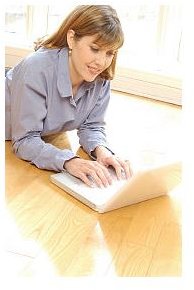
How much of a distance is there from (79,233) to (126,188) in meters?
0.17

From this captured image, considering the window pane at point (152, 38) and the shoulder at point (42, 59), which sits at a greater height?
the shoulder at point (42, 59)

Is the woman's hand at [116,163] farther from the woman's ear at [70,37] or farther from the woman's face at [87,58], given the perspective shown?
the woman's ear at [70,37]

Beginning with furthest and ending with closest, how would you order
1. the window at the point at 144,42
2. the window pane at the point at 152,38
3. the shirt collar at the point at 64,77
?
1. the window pane at the point at 152,38
2. the window at the point at 144,42
3. the shirt collar at the point at 64,77

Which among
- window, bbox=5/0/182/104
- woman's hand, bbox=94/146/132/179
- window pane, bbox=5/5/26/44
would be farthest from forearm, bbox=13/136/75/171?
window pane, bbox=5/5/26/44

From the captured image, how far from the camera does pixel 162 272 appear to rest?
97cm

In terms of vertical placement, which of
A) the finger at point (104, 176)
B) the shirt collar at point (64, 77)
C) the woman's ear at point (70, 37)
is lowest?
the finger at point (104, 176)

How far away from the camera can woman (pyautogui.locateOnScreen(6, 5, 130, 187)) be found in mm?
1350

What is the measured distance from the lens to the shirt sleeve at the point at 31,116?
4.73 ft

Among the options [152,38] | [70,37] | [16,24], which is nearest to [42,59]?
[70,37]

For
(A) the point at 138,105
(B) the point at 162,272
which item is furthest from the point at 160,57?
(B) the point at 162,272

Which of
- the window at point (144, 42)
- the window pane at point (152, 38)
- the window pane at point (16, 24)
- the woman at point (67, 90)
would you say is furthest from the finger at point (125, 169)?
the window pane at point (16, 24)

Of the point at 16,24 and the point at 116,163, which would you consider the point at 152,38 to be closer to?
the point at 16,24

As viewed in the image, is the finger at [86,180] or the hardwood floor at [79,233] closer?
the hardwood floor at [79,233]

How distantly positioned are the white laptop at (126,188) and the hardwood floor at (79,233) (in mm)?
19
